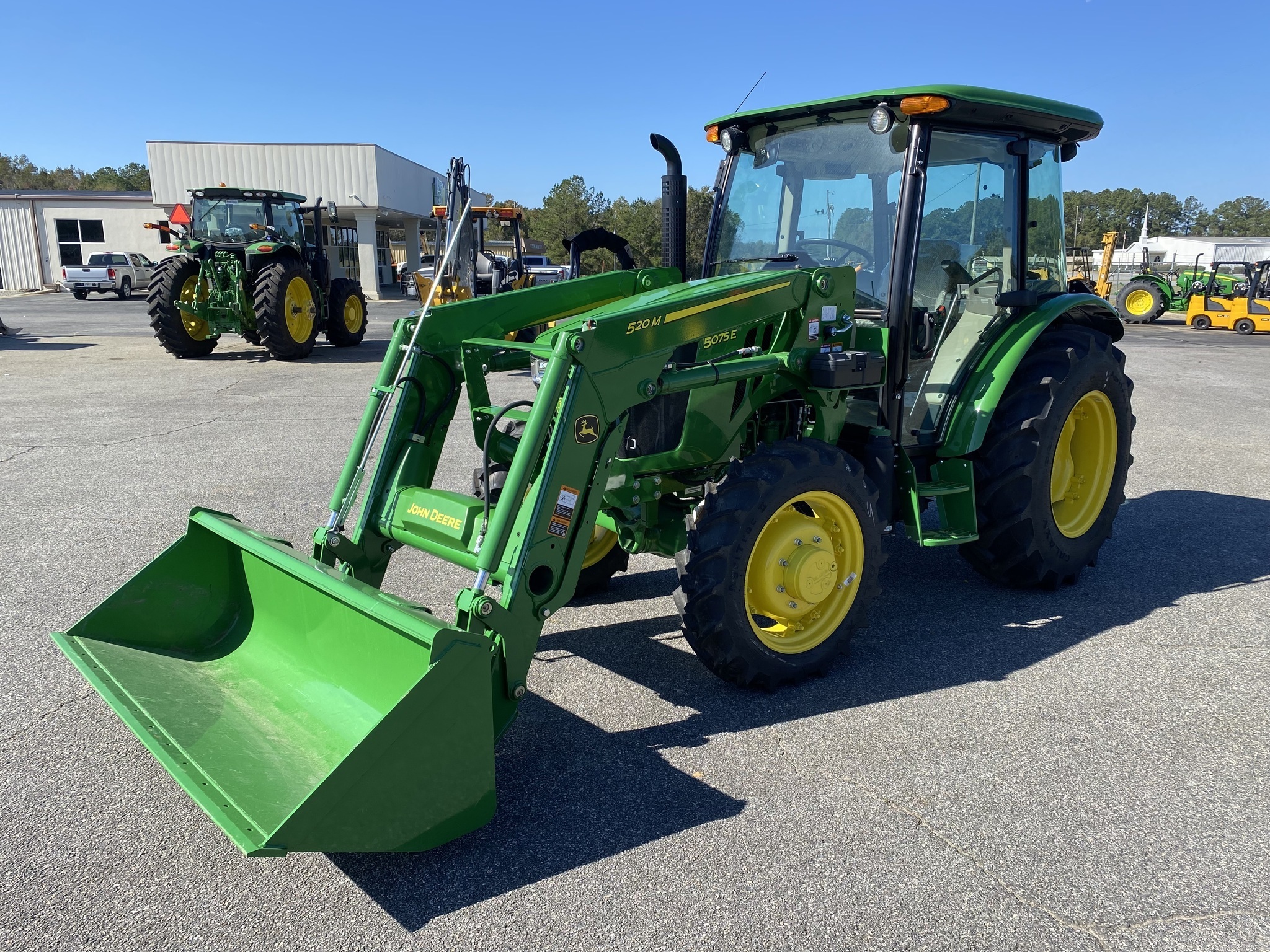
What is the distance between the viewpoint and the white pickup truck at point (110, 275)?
3331 cm

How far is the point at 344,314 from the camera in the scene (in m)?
16.5

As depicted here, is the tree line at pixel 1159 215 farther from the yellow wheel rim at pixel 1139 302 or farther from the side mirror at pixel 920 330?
the side mirror at pixel 920 330

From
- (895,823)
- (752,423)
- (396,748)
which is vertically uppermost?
(752,423)

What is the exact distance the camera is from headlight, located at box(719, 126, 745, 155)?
5.01 meters

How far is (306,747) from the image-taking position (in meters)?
3.01

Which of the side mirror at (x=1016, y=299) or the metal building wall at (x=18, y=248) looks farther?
Result: the metal building wall at (x=18, y=248)

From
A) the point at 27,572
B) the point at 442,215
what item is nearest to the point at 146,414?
the point at 27,572

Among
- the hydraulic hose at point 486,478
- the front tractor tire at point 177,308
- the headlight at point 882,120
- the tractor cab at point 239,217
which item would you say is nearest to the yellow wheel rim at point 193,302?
the front tractor tire at point 177,308

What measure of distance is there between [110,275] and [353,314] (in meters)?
22.4

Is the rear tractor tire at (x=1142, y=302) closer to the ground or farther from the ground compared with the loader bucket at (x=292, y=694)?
farther from the ground

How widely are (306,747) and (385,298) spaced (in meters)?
34.0

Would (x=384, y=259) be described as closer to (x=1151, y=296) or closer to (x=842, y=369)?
(x=1151, y=296)

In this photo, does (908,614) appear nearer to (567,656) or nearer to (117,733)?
(567,656)

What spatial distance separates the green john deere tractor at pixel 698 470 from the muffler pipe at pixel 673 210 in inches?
0.8
